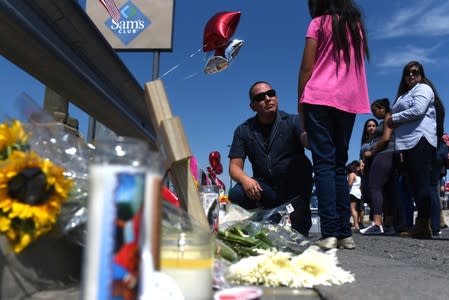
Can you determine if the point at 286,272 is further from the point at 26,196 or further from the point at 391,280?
the point at 26,196

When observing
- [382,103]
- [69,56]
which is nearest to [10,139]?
[69,56]

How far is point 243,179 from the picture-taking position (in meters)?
2.96

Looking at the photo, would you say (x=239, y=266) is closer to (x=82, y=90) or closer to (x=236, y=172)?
(x=82, y=90)

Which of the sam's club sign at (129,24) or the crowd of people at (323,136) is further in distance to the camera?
the sam's club sign at (129,24)

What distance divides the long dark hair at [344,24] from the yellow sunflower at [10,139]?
2013 millimetres

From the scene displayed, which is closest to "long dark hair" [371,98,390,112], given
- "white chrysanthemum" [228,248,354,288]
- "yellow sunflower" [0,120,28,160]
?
"white chrysanthemum" [228,248,354,288]

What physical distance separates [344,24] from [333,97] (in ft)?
1.52

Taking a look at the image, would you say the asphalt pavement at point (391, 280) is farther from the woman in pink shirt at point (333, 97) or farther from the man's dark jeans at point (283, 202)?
the man's dark jeans at point (283, 202)

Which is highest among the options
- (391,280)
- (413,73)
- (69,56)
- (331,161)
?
(413,73)

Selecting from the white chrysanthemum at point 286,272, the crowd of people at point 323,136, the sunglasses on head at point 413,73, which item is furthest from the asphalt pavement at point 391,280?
the sunglasses on head at point 413,73

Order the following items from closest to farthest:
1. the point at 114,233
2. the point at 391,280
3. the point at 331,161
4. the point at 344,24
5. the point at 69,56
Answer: the point at 114,233 → the point at 391,280 → the point at 69,56 → the point at 331,161 → the point at 344,24

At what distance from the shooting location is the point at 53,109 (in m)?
2.41

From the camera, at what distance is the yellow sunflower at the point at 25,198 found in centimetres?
99

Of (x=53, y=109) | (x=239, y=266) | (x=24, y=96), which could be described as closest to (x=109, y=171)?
(x=24, y=96)
